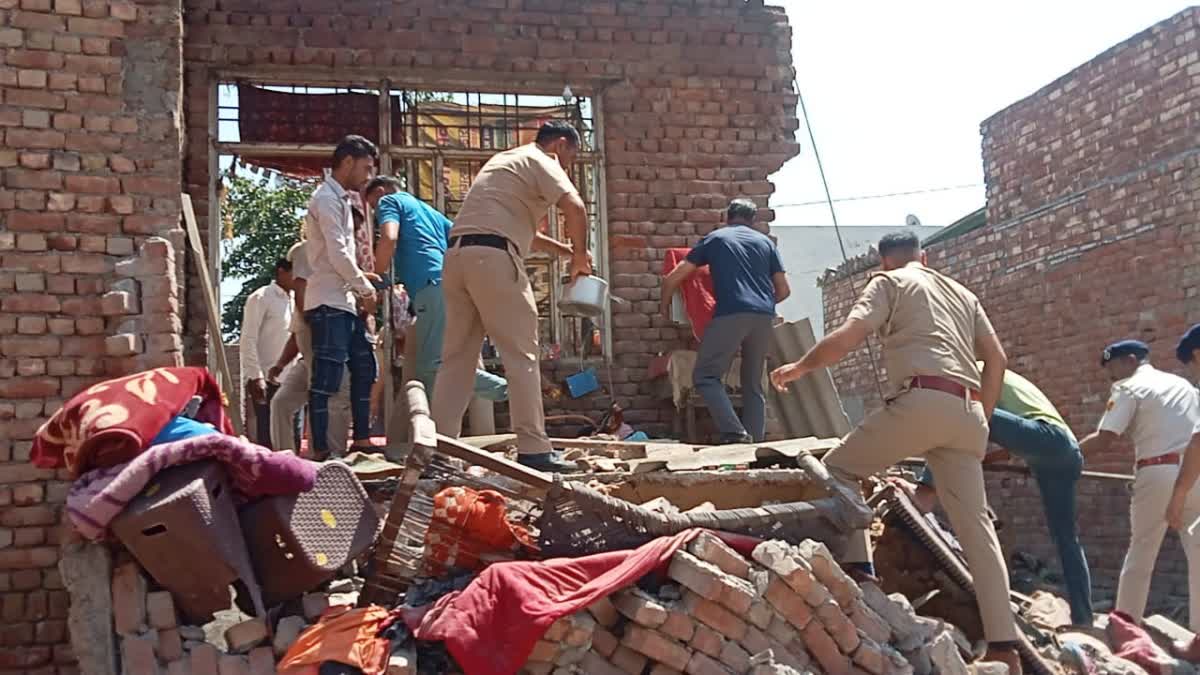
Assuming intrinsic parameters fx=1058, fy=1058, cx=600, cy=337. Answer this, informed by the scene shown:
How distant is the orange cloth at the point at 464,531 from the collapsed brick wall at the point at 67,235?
143cm

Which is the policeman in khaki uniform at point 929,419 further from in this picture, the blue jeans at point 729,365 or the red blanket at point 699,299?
the red blanket at point 699,299

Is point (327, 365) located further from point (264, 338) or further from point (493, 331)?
point (264, 338)

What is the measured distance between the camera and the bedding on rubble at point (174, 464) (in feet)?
10.8

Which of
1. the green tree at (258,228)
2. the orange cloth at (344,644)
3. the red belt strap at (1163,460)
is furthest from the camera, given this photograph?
the green tree at (258,228)

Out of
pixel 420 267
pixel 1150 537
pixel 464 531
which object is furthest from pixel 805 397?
pixel 464 531

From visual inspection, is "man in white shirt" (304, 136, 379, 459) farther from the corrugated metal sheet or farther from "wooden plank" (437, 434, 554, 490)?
the corrugated metal sheet

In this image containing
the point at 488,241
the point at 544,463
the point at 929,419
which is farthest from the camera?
the point at 488,241

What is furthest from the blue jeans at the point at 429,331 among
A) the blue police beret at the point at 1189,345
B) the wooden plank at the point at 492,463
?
the blue police beret at the point at 1189,345

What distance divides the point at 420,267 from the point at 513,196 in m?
1.07

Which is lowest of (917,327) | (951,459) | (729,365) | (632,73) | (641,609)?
(641,609)

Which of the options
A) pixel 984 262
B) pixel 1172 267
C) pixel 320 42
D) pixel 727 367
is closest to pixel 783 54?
pixel 727 367

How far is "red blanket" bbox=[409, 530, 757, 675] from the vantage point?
3.25 metres

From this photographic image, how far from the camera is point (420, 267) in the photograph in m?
5.43

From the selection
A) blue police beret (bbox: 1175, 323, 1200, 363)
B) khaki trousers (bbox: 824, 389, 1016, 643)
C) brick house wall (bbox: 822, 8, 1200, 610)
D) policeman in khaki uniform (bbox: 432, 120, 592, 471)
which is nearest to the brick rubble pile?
khaki trousers (bbox: 824, 389, 1016, 643)
